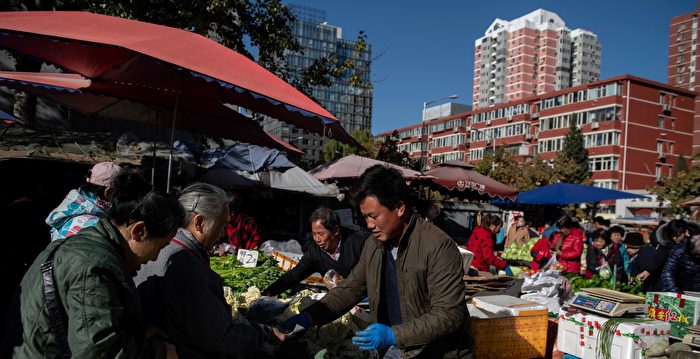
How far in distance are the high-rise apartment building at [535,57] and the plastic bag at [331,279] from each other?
376 ft

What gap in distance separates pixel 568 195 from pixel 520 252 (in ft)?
9.88

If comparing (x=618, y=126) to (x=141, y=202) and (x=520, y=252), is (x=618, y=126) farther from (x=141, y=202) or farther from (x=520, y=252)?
(x=141, y=202)

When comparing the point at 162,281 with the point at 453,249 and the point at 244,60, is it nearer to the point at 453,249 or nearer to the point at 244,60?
the point at 453,249

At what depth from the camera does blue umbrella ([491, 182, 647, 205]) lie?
13.2 meters

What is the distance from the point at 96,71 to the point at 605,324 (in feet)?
18.3

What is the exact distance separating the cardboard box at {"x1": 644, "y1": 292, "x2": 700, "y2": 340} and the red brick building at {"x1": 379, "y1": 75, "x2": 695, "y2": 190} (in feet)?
159

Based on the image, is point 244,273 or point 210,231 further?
point 244,273

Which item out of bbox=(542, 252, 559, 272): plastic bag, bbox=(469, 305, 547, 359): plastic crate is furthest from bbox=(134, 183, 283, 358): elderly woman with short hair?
bbox=(542, 252, 559, 272): plastic bag

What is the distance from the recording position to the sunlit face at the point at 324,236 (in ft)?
15.3

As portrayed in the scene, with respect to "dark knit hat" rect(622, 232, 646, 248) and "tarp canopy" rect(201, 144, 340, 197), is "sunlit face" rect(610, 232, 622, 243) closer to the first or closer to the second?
"dark knit hat" rect(622, 232, 646, 248)

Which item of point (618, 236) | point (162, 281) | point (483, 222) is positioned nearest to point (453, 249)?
point (162, 281)

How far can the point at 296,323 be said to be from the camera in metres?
2.89

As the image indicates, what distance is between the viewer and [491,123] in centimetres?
7631

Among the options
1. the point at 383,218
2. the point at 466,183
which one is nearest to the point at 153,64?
the point at 383,218
